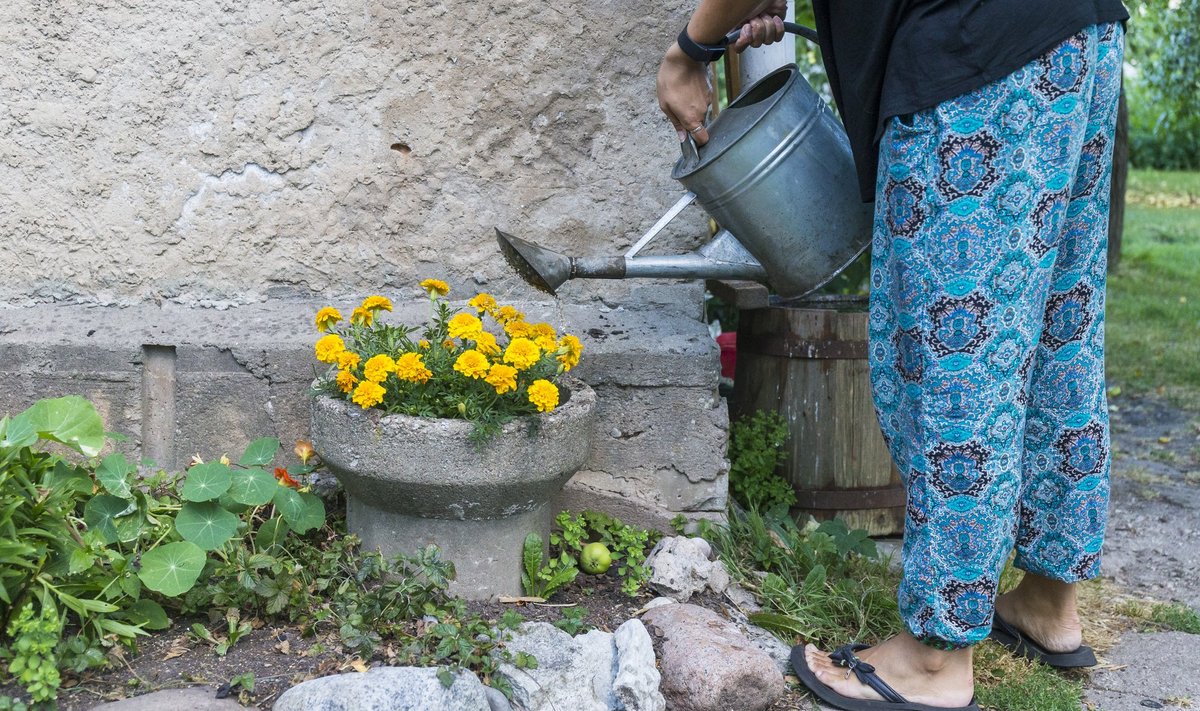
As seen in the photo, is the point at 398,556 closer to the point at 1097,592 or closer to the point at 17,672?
the point at 17,672

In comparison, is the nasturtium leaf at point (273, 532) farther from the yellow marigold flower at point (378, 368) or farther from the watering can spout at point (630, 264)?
the watering can spout at point (630, 264)

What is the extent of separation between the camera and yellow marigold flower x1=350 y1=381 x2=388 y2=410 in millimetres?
2064

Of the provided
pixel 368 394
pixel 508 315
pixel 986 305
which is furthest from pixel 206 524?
pixel 986 305

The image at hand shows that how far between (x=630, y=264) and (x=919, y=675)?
0.98 m

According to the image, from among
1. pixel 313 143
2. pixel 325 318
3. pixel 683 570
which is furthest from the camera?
pixel 313 143

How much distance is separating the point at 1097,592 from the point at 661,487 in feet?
3.90

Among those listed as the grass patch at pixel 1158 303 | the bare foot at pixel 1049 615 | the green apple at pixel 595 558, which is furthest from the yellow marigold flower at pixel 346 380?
the grass patch at pixel 1158 303

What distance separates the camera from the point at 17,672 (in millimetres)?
1751

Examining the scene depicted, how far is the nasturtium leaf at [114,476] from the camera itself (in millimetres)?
2102

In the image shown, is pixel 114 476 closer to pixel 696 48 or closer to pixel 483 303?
pixel 483 303

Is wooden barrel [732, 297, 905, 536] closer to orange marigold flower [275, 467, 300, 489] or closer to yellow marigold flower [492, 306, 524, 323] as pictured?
yellow marigold flower [492, 306, 524, 323]

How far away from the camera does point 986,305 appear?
1825 millimetres

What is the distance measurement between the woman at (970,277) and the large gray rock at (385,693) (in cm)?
70

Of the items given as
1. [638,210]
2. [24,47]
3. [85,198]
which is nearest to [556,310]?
[638,210]
